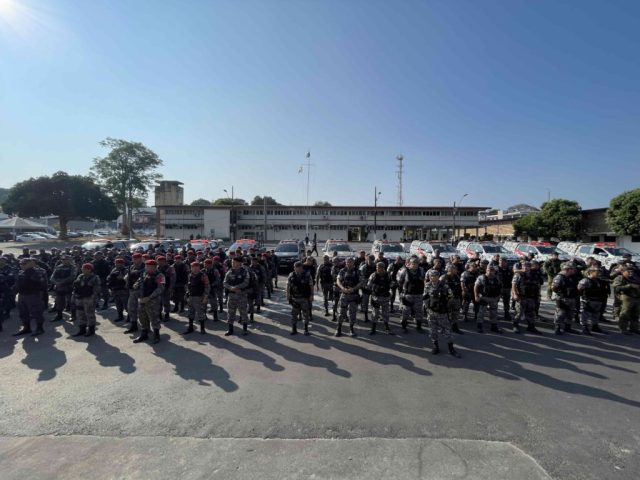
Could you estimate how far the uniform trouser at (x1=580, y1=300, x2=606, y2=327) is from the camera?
25.5 feet

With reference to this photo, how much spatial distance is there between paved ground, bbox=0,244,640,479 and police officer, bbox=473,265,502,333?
0.99 metres

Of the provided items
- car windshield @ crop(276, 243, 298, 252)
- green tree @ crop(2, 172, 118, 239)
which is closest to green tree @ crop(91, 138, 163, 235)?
green tree @ crop(2, 172, 118, 239)

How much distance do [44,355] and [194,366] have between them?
3.23 m

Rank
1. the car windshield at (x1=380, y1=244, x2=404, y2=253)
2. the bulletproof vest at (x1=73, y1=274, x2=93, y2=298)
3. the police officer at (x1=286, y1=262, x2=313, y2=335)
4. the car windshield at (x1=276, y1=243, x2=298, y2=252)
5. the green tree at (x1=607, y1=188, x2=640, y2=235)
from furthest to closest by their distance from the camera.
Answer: the green tree at (x1=607, y1=188, x2=640, y2=235) < the car windshield at (x1=380, y1=244, x2=404, y2=253) < the car windshield at (x1=276, y1=243, x2=298, y2=252) < the police officer at (x1=286, y1=262, x2=313, y2=335) < the bulletproof vest at (x1=73, y1=274, x2=93, y2=298)

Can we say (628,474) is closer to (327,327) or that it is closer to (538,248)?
(327,327)

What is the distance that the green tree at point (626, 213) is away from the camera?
27812mm

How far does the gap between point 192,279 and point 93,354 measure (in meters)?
2.47

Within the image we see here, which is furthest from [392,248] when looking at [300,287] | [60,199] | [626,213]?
[60,199]

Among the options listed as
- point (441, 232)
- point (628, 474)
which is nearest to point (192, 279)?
point (628, 474)

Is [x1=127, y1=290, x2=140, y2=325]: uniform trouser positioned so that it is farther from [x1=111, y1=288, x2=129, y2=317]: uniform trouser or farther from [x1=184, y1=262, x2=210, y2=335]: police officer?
[x1=111, y1=288, x2=129, y2=317]: uniform trouser

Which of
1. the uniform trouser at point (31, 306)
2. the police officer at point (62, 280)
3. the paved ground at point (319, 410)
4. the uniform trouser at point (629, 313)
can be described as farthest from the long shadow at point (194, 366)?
the uniform trouser at point (629, 313)

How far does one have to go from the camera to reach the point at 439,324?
651 cm

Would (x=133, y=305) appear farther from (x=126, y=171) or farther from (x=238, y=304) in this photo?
(x=126, y=171)

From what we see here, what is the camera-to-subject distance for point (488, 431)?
387 centimetres
